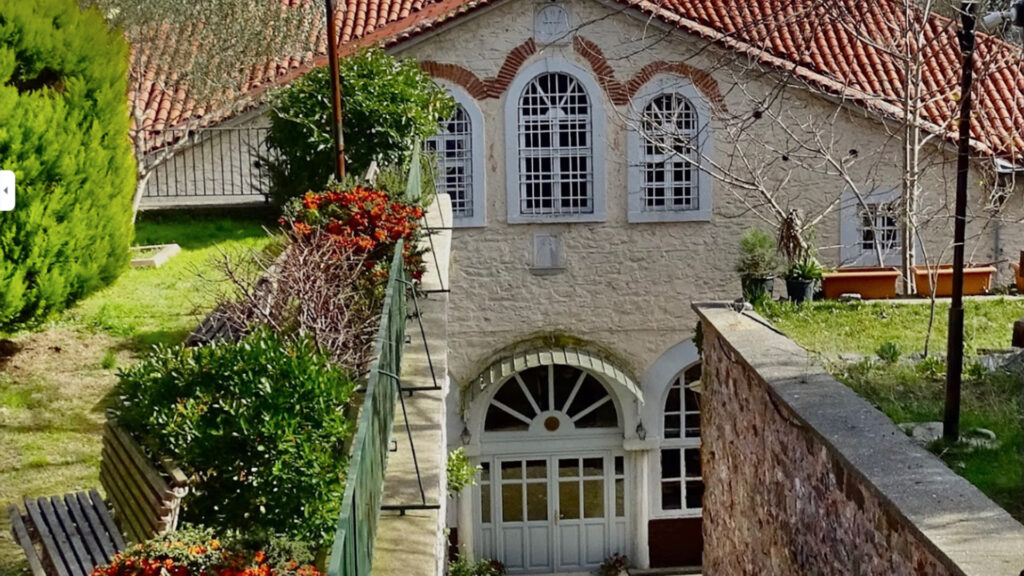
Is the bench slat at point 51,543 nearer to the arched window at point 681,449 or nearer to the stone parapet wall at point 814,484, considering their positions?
the stone parapet wall at point 814,484

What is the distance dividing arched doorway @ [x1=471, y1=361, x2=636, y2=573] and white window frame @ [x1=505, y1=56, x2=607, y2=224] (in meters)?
2.09

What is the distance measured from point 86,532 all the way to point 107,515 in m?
0.19

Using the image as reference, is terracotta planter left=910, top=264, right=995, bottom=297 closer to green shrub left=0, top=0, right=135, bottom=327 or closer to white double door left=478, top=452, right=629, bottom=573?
white double door left=478, top=452, right=629, bottom=573

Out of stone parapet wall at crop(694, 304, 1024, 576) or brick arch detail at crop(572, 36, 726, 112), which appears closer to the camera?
stone parapet wall at crop(694, 304, 1024, 576)

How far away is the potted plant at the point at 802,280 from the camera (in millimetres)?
12508

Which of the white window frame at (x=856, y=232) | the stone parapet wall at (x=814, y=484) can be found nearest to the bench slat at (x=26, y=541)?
the stone parapet wall at (x=814, y=484)

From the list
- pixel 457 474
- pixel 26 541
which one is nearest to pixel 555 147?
pixel 457 474

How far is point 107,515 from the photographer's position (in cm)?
696

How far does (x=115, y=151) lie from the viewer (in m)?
13.0

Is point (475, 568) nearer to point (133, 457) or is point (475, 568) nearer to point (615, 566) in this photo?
point (615, 566)

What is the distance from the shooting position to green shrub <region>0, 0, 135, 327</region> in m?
10.9

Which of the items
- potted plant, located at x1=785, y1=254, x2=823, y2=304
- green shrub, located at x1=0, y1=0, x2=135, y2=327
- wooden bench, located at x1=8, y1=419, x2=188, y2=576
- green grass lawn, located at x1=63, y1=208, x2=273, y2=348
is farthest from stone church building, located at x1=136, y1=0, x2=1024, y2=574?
wooden bench, located at x1=8, y1=419, x2=188, y2=576

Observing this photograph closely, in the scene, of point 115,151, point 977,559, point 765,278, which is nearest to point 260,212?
point 115,151

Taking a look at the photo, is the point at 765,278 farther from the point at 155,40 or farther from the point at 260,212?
the point at 155,40
